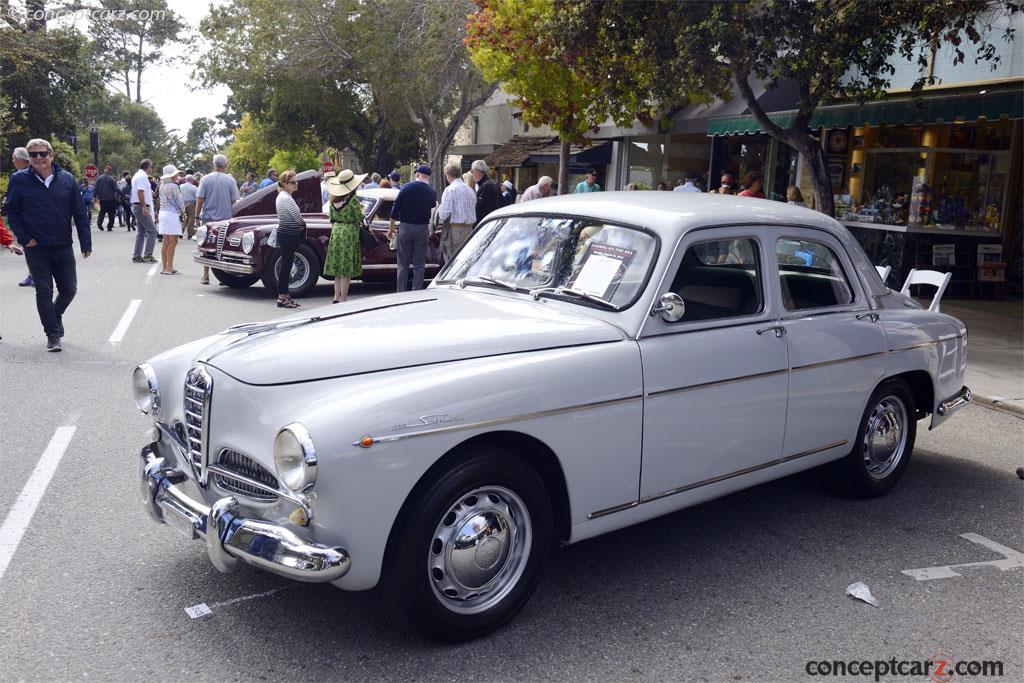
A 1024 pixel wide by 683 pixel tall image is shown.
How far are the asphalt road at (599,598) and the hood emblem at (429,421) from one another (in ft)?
3.02

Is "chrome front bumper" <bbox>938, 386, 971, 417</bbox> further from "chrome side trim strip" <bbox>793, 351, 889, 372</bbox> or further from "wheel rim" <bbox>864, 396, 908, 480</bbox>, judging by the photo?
"chrome side trim strip" <bbox>793, 351, 889, 372</bbox>

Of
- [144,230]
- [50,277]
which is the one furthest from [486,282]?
[144,230]

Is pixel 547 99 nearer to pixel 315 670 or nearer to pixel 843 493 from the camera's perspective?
pixel 843 493

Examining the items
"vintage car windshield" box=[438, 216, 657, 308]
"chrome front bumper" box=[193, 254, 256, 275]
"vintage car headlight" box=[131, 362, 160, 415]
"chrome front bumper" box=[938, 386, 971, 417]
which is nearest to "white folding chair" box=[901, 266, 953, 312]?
"chrome front bumper" box=[938, 386, 971, 417]

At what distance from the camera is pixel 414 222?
1198cm

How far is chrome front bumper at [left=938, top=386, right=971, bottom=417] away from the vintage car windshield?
2.65 metres

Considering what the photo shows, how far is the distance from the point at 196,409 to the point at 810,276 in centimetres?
332

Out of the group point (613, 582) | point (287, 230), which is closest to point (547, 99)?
point (287, 230)

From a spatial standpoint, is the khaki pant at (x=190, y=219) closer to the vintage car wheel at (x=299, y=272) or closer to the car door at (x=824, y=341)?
the vintage car wheel at (x=299, y=272)

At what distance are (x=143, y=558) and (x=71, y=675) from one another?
1.07 metres

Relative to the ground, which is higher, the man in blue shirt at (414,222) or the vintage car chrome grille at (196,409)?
the man in blue shirt at (414,222)

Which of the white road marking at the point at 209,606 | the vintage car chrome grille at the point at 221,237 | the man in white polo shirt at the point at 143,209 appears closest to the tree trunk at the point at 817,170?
the vintage car chrome grille at the point at 221,237

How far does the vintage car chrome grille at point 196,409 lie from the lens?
12.0ft

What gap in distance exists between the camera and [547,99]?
18141mm
